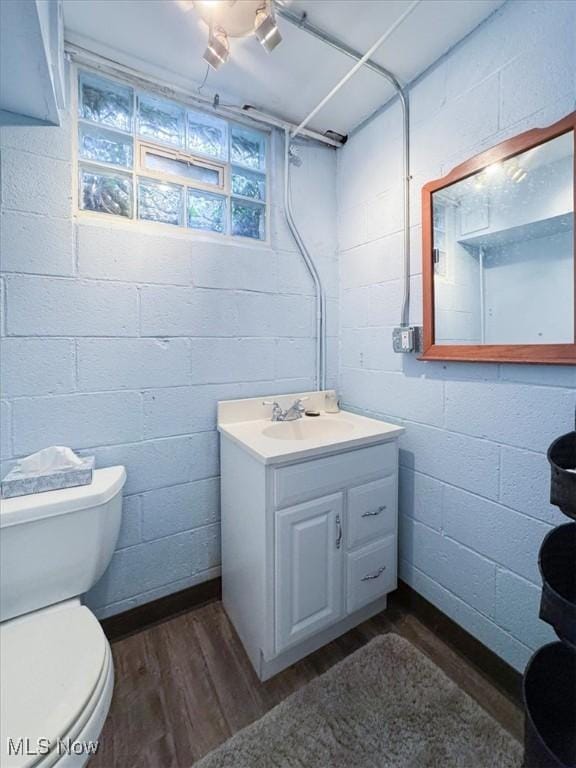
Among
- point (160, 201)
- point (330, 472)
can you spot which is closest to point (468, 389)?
point (330, 472)

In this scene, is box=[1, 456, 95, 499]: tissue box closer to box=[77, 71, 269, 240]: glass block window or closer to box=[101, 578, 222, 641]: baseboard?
box=[101, 578, 222, 641]: baseboard

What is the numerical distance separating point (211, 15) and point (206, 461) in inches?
64.4

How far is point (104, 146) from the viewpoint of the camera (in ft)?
4.46

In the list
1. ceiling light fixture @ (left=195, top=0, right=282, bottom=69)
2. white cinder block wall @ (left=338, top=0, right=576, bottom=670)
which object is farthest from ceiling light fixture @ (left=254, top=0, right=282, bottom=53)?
white cinder block wall @ (left=338, top=0, right=576, bottom=670)

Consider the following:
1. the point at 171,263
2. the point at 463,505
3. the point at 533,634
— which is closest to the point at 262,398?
the point at 171,263

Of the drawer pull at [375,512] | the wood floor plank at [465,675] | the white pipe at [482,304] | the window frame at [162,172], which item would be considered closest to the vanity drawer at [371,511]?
the drawer pull at [375,512]

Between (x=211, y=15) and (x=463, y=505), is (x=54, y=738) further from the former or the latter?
(x=211, y=15)

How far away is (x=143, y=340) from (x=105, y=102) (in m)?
0.97

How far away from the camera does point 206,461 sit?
1.56 metres

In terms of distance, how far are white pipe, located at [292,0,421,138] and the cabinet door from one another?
1.64 meters

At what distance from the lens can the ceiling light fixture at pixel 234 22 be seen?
1.05 metres

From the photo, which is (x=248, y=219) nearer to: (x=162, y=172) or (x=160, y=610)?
(x=162, y=172)

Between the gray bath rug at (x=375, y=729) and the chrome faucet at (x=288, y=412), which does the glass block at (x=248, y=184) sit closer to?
the chrome faucet at (x=288, y=412)

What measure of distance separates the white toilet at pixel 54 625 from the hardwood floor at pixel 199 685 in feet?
1.28
